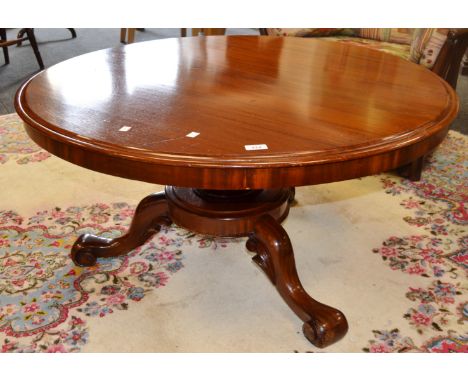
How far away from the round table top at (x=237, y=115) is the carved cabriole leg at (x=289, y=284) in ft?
1.27

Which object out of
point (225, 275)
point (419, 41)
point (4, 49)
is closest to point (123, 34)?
point (4, 49)

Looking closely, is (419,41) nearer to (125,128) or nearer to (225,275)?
(225,275)

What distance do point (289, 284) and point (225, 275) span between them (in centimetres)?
30

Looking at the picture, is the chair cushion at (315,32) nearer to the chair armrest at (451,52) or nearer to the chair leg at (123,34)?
the chair armrest at (451,52)

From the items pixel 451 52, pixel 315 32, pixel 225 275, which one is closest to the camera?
pixel 225 275

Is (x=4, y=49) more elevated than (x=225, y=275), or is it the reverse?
(x=4, y=49)

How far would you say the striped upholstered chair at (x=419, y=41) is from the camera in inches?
82.3

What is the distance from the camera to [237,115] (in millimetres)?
1249

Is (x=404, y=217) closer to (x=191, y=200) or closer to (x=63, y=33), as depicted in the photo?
(x=191, y=200)

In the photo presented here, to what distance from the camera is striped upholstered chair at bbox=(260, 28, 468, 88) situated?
2090 millimetres

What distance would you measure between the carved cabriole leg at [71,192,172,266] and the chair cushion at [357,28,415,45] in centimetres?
176

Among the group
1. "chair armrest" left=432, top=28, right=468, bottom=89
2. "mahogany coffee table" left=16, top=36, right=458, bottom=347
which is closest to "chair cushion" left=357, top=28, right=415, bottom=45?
"chair armrest" left=432, top=28, right=468, bottom=89

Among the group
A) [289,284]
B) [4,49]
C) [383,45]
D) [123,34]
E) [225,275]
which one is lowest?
[225,275]

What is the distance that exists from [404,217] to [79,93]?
137 cm
